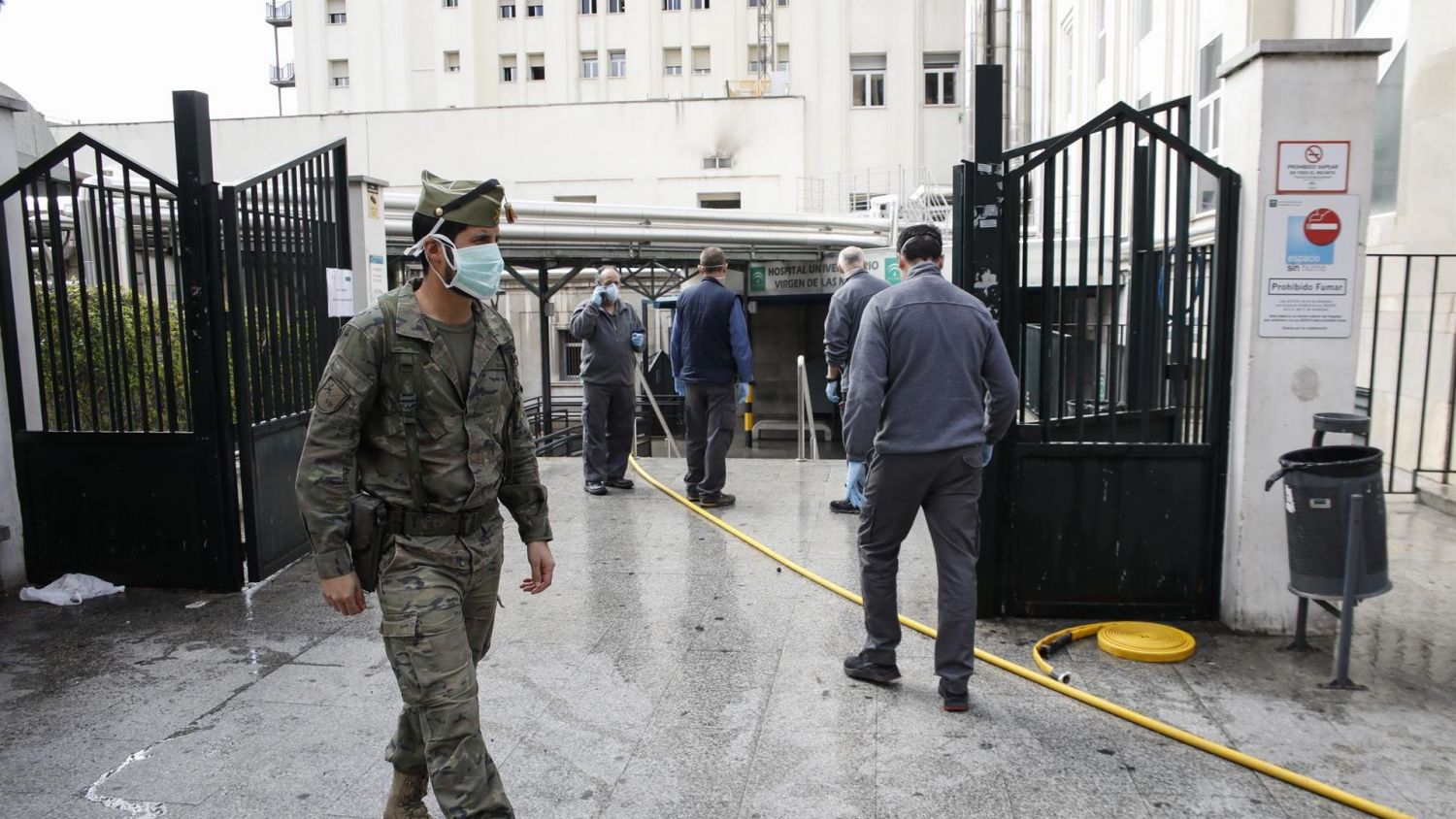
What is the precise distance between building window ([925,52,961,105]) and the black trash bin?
28039 mm

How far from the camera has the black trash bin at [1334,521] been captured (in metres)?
4.01

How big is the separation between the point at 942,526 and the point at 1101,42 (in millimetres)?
17103

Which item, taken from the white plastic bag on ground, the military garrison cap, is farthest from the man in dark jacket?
the white plastic bag on ground

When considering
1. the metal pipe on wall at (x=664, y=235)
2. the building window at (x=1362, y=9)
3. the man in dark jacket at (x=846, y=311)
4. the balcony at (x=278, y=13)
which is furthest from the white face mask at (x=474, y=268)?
the balcony at (x=278, y=13)

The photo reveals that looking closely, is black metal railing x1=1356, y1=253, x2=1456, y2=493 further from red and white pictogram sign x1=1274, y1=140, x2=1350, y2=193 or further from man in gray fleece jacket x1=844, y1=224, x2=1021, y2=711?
man in gray fleece jacket x1=844, y1=224, x2=1021, y2=711

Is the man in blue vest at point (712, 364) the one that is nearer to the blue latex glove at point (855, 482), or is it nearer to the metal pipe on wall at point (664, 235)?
the blue latex glove at point (855, 482)

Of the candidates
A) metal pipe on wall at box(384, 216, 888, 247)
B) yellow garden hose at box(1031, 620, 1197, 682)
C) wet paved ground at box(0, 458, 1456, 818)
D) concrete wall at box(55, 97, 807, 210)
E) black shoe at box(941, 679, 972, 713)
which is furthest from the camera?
concrete wall at box(55, 97, 807, 210)

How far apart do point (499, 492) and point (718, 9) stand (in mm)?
33410

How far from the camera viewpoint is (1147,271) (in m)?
4.72

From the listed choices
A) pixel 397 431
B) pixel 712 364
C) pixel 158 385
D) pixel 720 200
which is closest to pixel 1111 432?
pixel 397 431

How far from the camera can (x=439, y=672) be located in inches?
102

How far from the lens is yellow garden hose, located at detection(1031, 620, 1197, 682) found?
430 centimetres

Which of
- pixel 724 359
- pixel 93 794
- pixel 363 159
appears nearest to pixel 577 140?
pixel 363 159

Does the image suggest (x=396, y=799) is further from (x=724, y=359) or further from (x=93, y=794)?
(x=724, y=359)
